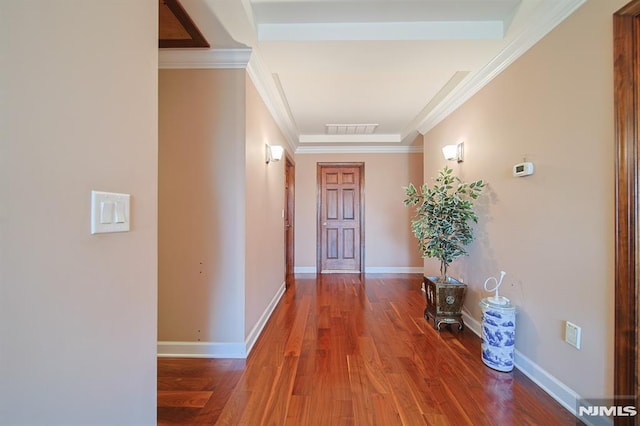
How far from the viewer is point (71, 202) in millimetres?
703

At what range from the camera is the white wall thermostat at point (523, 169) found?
182cm

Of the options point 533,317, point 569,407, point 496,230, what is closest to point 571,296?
point 533,317

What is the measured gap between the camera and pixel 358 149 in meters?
4.98

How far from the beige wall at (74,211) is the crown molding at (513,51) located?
2128 mm

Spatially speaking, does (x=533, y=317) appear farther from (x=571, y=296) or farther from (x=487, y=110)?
(x=487, y=110)

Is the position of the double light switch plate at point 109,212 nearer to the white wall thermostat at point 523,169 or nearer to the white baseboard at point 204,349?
the white baseboard at point 204,349

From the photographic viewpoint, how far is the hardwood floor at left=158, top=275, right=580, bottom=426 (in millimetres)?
1490

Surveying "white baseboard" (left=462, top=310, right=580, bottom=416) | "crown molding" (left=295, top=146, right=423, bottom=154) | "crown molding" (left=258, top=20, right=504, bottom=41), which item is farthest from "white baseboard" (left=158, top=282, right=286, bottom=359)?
"crown molding" (left=295, top=146, right=423, bottom=154)

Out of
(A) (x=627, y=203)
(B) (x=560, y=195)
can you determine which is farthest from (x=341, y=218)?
(A) (x=627, y=203)

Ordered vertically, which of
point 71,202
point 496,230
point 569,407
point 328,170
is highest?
point 328,170

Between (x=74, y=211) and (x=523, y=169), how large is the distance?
236cm

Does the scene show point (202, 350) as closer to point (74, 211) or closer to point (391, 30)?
point (74, 211)

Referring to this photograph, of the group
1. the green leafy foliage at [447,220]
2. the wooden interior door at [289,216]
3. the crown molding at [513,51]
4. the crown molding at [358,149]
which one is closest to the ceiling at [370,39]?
the crown molding at [513,51]

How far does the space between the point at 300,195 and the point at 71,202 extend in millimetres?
4363
